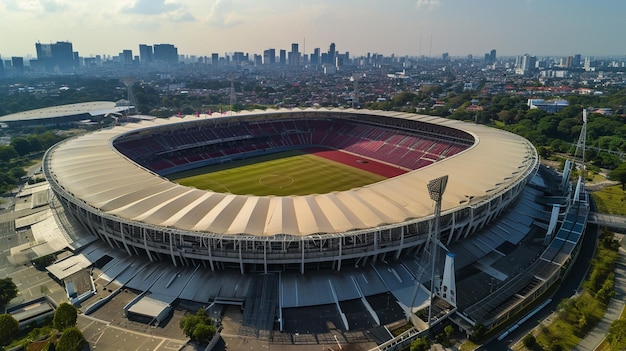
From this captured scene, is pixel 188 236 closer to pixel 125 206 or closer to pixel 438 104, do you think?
pixel 125 206

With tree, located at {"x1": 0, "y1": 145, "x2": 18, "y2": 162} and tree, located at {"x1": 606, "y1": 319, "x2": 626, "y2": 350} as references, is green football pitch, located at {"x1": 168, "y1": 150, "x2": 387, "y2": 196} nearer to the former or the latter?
tree, located at {"x1": 0, "y1": 145, "x2": 18, "y2": 162}

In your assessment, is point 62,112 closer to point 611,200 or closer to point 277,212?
point 277,212

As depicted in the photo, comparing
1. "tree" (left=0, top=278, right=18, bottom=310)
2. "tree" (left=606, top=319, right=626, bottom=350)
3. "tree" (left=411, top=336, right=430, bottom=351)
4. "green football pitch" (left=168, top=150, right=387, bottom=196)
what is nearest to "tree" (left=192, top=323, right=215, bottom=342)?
"tree" (left=411, top=336, right=430, bottom=351)

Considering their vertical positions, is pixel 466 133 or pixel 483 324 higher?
pixel 466 133

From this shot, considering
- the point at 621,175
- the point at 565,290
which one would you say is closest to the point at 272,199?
the point at 565,290

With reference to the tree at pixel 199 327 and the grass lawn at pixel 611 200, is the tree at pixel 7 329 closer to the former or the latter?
the tree at pixel 199 327

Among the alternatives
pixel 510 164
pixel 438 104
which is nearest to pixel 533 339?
pixel 510 164

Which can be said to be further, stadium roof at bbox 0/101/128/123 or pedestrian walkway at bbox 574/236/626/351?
stadium roof at bbox 0/101/128/123
